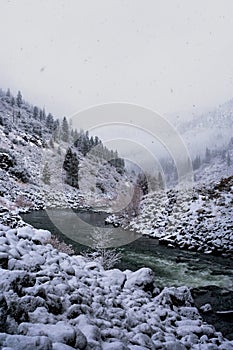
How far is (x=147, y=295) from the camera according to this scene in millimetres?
9250

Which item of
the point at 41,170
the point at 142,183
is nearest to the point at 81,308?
the point at 142,183

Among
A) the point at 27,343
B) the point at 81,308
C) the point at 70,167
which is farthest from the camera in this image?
the point at 70,167

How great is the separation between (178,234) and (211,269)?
28.4ft

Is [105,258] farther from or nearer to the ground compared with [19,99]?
nearer to the ground

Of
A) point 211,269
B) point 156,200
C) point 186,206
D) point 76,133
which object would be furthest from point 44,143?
point 211,269

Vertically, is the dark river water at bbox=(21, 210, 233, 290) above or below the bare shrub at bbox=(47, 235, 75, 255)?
below

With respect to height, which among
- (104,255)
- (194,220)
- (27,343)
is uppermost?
(194,220)

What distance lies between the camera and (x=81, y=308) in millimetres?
6445

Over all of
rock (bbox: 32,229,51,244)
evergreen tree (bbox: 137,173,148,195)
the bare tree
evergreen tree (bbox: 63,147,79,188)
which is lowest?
the bare tree

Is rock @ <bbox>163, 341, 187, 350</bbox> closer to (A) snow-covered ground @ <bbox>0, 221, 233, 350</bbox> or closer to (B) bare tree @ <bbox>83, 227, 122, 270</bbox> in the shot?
(A) snow-covered ground @ <bbox>0, 221, 233, 350</bbox>

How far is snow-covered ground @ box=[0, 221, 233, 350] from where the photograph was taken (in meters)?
4.95

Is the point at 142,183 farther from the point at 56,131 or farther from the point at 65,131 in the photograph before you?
the point at 56,131

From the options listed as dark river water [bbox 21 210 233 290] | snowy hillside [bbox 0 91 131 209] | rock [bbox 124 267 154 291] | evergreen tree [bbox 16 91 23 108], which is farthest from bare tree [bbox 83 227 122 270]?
evergreen tree [bbox 16 91 23 108]

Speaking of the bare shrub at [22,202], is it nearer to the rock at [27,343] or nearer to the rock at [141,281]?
the rock at [141,281]
